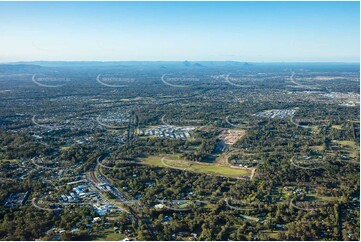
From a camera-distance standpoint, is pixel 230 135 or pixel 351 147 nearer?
pixel 351 147

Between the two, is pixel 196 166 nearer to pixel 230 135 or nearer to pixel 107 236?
pixel 230 135

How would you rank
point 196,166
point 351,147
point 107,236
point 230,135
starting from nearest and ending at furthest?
point 107,236 → point 196,166 → point 351,147 → point 230,135

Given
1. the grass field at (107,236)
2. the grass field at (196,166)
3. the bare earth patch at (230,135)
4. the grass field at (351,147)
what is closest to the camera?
the grass field at (107,236)

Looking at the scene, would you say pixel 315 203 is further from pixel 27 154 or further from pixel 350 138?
pixel 27 154

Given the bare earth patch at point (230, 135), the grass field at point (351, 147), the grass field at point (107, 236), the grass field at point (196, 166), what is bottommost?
the grass field at point (107, 236)

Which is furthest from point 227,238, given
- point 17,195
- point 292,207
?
point 17,195

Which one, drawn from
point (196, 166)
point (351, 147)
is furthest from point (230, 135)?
point (351, 147)

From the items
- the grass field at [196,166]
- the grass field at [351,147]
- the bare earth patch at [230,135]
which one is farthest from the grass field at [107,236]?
the grass field at [351,147]

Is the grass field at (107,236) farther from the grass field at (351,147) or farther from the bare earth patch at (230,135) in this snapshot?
the grass field at (351,147)
